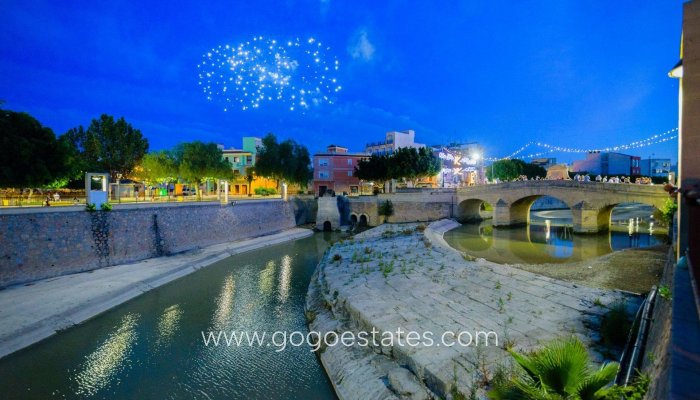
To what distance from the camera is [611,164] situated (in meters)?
86.9

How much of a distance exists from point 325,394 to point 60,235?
57.3 feet

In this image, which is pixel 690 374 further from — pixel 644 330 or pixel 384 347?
pixel 384 347

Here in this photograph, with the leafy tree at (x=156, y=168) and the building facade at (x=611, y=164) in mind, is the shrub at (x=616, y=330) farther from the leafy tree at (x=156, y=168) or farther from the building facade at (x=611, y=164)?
the building facade at (x=611, y=164)

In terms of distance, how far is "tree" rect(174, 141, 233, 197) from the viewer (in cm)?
3975

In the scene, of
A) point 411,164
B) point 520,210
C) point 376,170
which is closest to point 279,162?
point 376,170

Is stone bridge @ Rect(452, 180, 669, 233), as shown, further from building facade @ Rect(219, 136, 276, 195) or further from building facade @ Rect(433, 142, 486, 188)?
building facade @ Rect(219, 136, 276, 195)

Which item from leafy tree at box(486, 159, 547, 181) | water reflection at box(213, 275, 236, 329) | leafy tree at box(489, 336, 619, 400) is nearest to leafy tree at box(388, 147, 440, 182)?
leafy tree at box(486, 159, 547, 181)

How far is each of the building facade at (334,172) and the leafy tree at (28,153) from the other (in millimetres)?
41267

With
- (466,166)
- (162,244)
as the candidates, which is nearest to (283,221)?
(162,244)

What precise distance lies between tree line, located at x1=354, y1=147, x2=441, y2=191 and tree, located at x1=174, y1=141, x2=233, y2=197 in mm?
20009

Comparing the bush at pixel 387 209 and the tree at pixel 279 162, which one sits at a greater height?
the tree at pixel 279 162

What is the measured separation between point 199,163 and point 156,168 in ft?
14.3

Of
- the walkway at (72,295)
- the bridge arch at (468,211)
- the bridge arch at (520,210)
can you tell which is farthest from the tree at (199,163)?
the bridge arch at (520,210)

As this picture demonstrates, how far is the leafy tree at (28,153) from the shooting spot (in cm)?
1991
